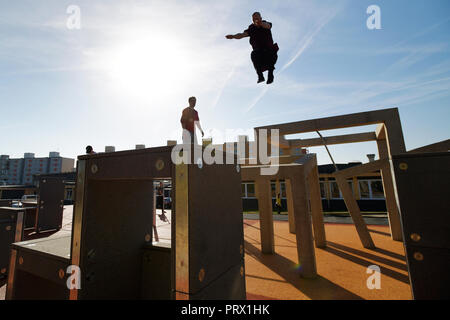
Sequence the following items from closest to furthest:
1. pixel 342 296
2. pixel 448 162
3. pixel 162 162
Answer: pixel 448 162 < pixel 162 162 < pixel 342 296

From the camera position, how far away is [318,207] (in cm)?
670

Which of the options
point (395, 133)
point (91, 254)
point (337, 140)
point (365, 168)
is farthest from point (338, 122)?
point (91, 254)

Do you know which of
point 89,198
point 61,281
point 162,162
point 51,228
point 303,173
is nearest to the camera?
point 162,162

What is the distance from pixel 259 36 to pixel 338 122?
535 cm

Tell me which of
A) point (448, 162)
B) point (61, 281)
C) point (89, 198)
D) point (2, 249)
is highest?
point (448, 162)

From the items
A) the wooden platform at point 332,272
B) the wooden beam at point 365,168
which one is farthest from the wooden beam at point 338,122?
the wooden platform at point 332,272

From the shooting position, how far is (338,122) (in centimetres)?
780

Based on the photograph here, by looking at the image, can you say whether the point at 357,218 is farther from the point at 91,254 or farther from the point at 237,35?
the point at 91,254

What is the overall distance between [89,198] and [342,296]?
408 centimetres

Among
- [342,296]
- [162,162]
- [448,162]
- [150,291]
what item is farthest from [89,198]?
[342,296]

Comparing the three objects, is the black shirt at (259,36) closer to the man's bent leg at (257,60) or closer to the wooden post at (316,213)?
the man's bent leg at (257,60)

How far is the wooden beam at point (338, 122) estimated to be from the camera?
705cm

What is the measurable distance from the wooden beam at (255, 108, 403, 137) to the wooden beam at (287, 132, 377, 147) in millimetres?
1695

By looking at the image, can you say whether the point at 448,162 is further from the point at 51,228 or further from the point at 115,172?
the point at 51,228
